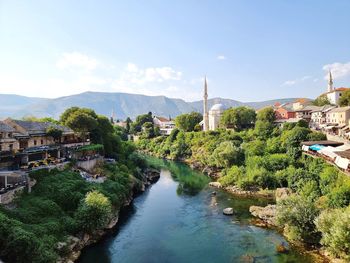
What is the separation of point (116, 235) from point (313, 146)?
28519mm

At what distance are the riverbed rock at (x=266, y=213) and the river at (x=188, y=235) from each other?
852 millimetres

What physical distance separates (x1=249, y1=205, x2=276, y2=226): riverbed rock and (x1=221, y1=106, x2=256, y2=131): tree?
145 feet

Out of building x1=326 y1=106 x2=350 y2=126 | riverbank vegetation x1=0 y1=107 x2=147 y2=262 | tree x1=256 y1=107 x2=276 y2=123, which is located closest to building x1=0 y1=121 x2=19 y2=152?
riverbank vegetation x1=0 y1=107 x2=147 y2=262

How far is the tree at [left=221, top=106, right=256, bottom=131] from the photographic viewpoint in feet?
252

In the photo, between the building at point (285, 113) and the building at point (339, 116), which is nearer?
the building at point (339, 116)

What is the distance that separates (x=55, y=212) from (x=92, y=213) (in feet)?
9.81

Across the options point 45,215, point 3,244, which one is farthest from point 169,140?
point 3,244

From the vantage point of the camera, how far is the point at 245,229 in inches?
1171

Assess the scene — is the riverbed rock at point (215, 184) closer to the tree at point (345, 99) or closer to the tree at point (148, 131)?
the tree at point (345, 99)

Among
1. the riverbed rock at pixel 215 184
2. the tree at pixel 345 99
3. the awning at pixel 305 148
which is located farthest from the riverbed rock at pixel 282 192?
the tree at pixel 345 99

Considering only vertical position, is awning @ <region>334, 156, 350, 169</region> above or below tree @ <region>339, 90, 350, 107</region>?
below

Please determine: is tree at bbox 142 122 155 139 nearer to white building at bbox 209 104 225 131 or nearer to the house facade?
white building at bbox 209 104 225 131

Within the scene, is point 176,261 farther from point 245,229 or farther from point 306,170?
point 306,170

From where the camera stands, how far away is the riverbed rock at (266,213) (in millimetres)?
31234
